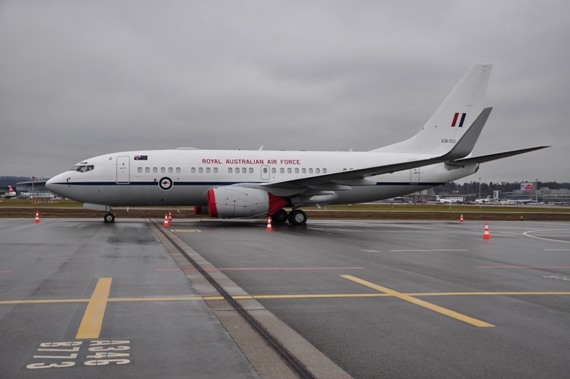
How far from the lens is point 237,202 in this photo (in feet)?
80.8

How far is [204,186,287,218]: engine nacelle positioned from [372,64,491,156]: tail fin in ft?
31.1

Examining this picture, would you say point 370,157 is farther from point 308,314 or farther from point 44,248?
point 308,314

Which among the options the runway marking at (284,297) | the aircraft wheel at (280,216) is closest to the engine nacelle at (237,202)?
the aircraft wheel at (280,216)

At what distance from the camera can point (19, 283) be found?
347 inches

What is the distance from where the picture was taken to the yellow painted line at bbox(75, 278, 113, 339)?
569 cm

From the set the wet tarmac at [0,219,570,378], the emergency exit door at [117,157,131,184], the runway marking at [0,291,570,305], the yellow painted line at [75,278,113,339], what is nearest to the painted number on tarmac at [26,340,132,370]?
the wet tarmac at [0,219,570,378]

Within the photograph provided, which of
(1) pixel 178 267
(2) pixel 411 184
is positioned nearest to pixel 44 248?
(1) pixel 178 267

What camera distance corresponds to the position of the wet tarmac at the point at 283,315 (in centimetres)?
473

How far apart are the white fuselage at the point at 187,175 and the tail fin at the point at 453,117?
3.83m

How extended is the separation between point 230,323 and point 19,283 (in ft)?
15.1

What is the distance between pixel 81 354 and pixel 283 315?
2538mm

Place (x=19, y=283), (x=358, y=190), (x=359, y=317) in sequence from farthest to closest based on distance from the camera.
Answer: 1. (x=358, y=190)
2. (x=19, y=283)
3. (x=359, y=317)

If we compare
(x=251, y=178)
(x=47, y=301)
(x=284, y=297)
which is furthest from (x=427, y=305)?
(x=251, y=178)

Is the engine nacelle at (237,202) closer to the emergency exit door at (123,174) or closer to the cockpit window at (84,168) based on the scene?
the emergency exit door at (123,174)
